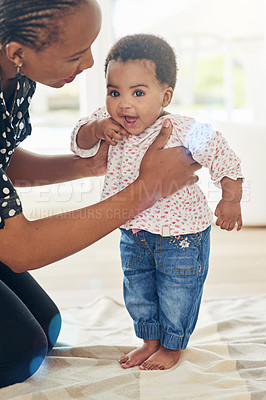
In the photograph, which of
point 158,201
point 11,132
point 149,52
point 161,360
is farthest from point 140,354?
point 149,52

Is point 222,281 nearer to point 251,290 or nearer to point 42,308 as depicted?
point 251,290

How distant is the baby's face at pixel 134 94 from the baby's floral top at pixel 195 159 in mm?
47

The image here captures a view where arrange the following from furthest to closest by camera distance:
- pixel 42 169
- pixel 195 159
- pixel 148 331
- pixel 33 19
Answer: pixel 42 169 < pixel 148 331 < pixel 195 159 < pixel 33 19

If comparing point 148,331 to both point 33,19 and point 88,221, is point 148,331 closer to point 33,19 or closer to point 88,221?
point 88,221

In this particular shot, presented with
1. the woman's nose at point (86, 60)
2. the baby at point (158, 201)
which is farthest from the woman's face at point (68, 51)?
the baby at point (158, 201)

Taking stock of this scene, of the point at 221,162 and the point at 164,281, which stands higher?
the point at 221,162

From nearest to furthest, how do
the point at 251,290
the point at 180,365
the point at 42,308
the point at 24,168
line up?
the point at 180,365 < the point at 42,308 < the point at 24,168 < the point at 251,290

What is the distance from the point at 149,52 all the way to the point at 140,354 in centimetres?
78

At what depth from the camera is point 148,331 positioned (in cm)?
140

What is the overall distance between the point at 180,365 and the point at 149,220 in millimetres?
403

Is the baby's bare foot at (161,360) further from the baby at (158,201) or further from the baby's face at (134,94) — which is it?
the baby's face at (134,94)

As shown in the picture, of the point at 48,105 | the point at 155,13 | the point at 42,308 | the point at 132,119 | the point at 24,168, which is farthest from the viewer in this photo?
the point at 48,105

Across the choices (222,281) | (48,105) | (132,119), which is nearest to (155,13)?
(48,105)

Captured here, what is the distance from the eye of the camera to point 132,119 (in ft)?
4.18
